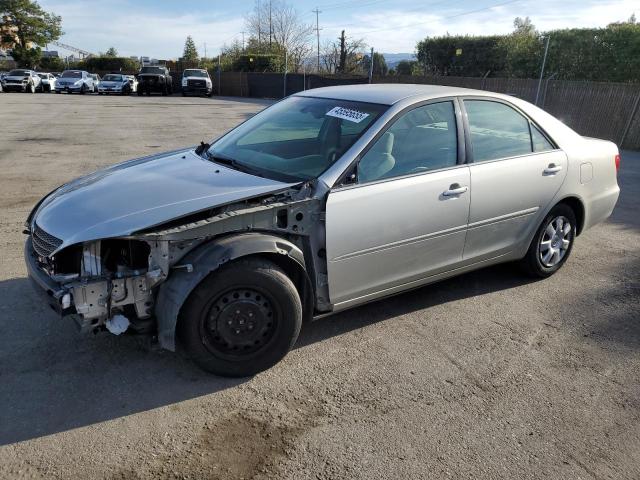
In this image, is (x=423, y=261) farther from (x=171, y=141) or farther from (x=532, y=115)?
(x=171, y=141)

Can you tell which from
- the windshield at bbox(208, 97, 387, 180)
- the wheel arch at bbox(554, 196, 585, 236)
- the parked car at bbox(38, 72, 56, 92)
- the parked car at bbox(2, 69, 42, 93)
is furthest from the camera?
the parked car at bbox(38, 72, 56, 92)

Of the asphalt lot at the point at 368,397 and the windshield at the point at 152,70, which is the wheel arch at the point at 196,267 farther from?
the windshield at the point at 152,70

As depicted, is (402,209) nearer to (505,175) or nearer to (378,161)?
(378,161)

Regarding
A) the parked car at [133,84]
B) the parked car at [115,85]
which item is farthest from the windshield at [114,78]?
the parked car at [133,84]

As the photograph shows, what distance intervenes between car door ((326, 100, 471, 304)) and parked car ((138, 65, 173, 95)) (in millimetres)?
35953

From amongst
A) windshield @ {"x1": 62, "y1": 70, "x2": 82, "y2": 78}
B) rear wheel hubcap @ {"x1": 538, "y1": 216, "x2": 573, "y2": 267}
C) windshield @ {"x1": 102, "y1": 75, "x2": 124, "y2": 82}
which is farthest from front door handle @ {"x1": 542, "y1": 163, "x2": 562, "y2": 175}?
windshield @ {"x1": 62, "y1": 70, "x2": 82, "y2": 78}

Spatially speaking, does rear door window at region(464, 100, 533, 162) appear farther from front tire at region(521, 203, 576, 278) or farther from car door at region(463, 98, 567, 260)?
front tire at region(521, 203, 576, 278)

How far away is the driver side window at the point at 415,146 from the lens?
3643 millimetres

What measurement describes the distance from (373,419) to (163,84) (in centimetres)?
3771

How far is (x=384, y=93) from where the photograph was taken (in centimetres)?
414

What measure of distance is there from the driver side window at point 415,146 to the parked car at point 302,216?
1cm

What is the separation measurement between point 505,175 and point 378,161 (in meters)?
1.21

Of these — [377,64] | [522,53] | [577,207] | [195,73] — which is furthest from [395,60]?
[577,207]

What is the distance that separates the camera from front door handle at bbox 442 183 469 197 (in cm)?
390
